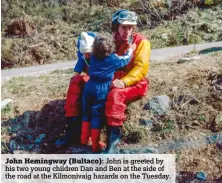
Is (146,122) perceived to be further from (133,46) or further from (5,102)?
(5,102)

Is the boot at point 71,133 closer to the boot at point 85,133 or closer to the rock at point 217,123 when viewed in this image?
the boot at point 85,133

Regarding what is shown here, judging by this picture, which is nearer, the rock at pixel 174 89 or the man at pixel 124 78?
the man at pixel 124 78

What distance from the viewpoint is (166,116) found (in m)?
4.70

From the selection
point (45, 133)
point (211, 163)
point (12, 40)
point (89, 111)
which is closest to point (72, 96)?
point (89, 111)

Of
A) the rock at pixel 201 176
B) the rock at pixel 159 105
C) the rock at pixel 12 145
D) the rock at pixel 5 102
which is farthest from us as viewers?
the rock at pixel 5 102

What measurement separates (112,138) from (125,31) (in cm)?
102

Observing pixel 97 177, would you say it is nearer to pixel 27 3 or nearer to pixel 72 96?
pixel 72 96

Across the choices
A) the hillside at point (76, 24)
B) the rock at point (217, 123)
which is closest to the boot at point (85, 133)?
the rock at point (217, 123)

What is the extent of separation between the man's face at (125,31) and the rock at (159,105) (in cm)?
67

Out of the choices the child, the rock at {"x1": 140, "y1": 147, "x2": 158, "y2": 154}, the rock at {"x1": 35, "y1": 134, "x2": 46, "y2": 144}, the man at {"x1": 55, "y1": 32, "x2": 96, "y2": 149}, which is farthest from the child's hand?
the rock at {"x1": 35, "y1": 134, "x2": 46, "y2": 144}

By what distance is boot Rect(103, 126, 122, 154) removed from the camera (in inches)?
170

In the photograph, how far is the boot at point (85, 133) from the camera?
4461 mm
